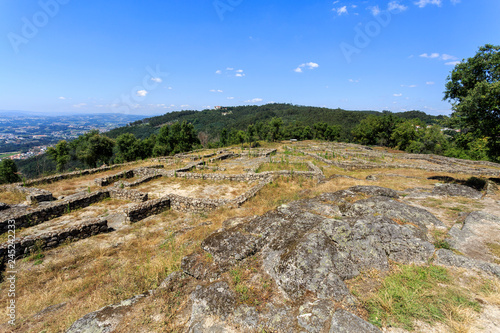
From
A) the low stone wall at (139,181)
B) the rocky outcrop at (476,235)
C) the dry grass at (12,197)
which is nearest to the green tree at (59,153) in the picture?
the dry grass at (12,197)

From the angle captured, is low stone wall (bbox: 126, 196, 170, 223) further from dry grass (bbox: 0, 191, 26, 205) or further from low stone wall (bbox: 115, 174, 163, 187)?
dry grass (bbox: 0, 191, 26, 205)

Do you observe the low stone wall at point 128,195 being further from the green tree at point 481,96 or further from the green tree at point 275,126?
the green tree at point 275,126

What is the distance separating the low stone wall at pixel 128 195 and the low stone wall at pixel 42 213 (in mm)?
902

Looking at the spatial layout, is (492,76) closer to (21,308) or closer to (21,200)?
(21,308)

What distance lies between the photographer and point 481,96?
31.9 feet

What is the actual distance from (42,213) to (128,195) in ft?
12.0

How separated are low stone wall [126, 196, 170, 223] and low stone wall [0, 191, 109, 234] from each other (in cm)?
398

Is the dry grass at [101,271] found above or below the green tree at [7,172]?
above

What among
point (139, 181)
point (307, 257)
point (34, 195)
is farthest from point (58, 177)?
point (307, 257)

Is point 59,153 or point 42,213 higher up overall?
point 42,213

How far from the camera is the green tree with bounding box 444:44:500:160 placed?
9.81 m

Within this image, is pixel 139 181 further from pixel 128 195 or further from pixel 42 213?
pixel 42 213

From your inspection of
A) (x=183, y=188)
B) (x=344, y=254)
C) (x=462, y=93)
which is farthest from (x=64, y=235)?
(x=462, y=93)

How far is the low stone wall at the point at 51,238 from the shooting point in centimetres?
660
